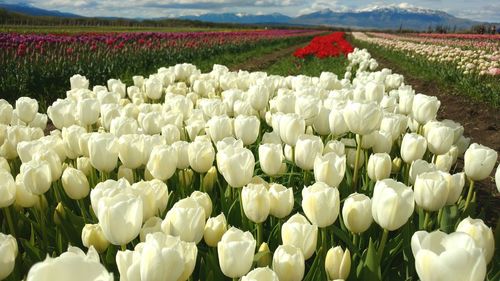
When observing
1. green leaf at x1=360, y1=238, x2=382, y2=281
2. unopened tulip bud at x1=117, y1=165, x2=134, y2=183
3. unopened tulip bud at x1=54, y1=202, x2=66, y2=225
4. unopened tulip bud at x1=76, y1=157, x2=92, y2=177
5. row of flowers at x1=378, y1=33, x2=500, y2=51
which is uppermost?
row of flowers at x1=378, y1=33, x2=500, y2=51

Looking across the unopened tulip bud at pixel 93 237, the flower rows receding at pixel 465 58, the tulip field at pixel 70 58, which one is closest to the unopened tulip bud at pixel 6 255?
the unopened tulip bud at pixel 93 237

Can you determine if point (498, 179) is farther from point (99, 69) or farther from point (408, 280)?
point (99, 69)

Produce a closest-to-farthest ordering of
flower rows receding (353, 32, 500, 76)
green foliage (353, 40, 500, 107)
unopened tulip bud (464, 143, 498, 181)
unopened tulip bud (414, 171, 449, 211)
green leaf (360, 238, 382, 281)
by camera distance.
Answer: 1. green leaf (360, 238, 382, 281)
2. unopened tulip bud (414, 171, 449, 211)
3. unopened tulip bud (464, 143, 498, 181)
4. green foliage (353, 40, 500, 107)
5. flower rows receding (353, 32, 500, 76)

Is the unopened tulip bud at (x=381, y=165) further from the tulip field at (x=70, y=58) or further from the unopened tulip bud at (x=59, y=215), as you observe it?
the tulip field at (x=70, y=58)

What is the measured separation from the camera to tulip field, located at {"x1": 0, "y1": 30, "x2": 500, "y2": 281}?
1267 mm

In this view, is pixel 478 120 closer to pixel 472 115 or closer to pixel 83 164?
pixel 472 115

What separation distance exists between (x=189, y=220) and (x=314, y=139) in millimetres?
842

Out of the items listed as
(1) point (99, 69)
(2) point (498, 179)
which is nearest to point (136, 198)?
(2) point (498, 179)

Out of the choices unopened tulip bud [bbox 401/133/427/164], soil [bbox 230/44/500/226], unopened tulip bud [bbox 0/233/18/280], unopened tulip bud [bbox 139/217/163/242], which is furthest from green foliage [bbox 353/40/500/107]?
unopened tulip bud [bbox 0/233/18/280]

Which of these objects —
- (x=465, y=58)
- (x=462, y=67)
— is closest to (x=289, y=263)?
(x=462, y=67)

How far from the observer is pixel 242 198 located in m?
1.62

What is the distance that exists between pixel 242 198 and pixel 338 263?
0.39 metres

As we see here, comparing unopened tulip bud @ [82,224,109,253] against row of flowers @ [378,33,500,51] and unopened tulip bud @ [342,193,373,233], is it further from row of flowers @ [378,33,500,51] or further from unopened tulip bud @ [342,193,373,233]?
row of flowers @ [378,33,500,51]

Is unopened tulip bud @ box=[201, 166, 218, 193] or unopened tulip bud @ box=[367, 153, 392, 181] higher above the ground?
unopened tulip bud @ box=[367, 153, 392, 181]
